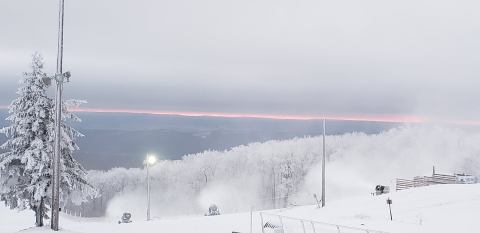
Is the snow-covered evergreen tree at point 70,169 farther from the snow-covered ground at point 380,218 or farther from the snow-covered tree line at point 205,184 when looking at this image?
the snow-covered tree line at point 205,184

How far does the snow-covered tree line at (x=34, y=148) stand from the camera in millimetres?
30297

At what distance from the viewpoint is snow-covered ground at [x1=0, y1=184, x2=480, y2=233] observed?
2839cm

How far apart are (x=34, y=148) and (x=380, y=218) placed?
2014 centimetres

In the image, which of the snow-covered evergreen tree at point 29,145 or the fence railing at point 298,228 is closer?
the fence railing at point 298,228

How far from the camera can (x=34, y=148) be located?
30.4 metres

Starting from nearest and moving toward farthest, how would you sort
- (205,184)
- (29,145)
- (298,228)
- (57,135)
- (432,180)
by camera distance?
(57,135)
(298,228)
(29,145)
(432,180)
(205,184)

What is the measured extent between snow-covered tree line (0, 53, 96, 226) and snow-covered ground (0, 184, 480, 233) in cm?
302

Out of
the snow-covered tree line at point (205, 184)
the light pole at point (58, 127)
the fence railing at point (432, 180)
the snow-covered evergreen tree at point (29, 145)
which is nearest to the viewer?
the light pole at point (58, 127)

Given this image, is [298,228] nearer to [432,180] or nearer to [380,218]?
[380,218]

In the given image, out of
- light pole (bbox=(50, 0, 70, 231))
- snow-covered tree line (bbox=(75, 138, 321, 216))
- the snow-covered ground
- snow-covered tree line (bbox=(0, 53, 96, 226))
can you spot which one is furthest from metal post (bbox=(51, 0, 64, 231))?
snow-covered tree line (bbox=(75, 138, 321, 216))

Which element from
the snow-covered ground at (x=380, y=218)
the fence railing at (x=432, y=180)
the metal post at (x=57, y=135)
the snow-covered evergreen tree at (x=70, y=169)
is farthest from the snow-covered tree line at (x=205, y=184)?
the metal post at (x=57, y=135)

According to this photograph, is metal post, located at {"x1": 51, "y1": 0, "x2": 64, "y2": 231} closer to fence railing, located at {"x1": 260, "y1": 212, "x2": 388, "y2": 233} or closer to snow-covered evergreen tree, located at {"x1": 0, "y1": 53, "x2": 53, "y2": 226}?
snow-covered evergreen tree, located at {"x1": 0, "y1": 53, "x2": 53, "y2": 226}

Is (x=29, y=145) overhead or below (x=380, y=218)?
overhead

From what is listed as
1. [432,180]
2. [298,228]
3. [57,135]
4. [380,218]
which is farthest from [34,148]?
[432,180]
